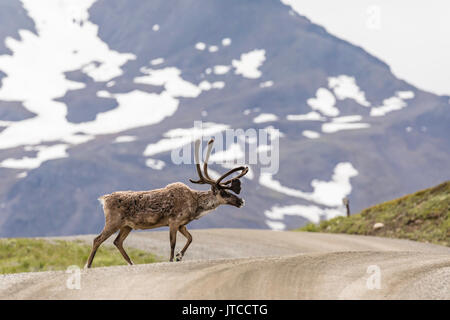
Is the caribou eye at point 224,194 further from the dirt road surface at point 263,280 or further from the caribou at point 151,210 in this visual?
the dirt road surface at point 263,280

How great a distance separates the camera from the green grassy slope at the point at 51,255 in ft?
66.5

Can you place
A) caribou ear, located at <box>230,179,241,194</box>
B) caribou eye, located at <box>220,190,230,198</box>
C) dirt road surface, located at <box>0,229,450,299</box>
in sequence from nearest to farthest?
dirt road surface, located at <box>0,229,450,299</box> < caribou eye, located at <box>220,190,230,198</box> < caribou ear, located at <box>230,179,241,194</box>

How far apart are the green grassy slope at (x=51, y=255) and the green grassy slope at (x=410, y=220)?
1230cm

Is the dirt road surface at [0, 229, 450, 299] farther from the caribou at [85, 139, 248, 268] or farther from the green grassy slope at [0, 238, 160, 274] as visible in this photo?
the green grassy slope at [0, 238, 160, 274]

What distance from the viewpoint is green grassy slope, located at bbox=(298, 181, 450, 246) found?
28.4 m

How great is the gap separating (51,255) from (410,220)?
54.8 feet

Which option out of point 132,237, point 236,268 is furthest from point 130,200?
point 132,237

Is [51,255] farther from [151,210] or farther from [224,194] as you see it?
[151,210]

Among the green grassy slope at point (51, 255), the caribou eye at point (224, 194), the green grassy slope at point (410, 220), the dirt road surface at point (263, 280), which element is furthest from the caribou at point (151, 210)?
the green grassy slope at point (410, 220)

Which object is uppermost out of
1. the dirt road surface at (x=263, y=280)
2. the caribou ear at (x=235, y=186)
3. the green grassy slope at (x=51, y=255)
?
the caribou ear at (x=235, y=186)

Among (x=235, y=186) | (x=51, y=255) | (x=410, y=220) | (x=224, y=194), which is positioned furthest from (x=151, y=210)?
(x=410, y=220)

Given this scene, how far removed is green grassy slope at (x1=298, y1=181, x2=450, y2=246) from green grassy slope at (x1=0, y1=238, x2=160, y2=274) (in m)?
12.3

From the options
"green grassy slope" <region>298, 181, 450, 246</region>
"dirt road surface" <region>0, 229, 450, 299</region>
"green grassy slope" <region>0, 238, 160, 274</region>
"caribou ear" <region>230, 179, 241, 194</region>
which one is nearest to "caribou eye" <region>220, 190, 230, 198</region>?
"caribou ear" <region>230, 179, 241, 194</region>
